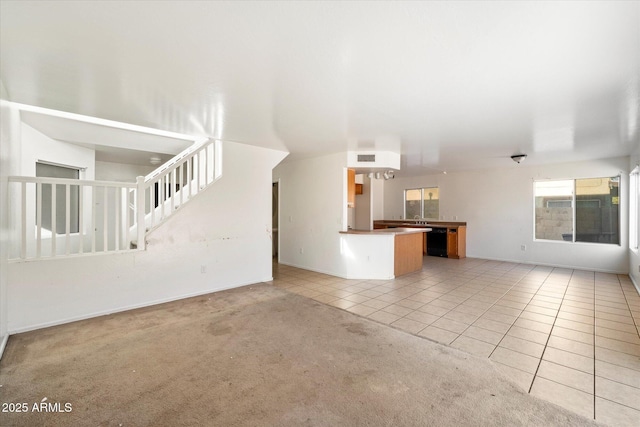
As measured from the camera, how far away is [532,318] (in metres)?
3.41

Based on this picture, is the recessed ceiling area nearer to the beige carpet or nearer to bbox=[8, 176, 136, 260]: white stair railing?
bbox=[8, 176, 136, 260]: white stair railing

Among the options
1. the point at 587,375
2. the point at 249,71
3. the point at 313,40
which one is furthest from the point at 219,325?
the point at 587,375

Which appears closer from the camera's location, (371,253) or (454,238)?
(371,253)

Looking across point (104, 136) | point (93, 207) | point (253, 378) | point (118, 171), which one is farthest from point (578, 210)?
point (118, 171)

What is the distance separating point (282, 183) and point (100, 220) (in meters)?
4.09

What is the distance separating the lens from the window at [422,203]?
8617 mm

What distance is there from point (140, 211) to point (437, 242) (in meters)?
7.43

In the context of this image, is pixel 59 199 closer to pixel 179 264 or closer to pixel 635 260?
pixel 179 264

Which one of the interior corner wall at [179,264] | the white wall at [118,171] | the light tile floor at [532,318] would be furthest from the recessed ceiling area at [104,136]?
the light tile floor at [532,318]

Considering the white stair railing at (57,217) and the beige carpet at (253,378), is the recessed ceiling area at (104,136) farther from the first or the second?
the beige carpet at (253,378)

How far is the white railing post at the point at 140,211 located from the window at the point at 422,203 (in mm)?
7574

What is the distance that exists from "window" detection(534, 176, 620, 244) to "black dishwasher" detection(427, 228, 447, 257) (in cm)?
215

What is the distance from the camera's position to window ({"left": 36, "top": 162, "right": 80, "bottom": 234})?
427 centimetres

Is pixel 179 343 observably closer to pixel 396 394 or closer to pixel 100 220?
pixel 396 394
